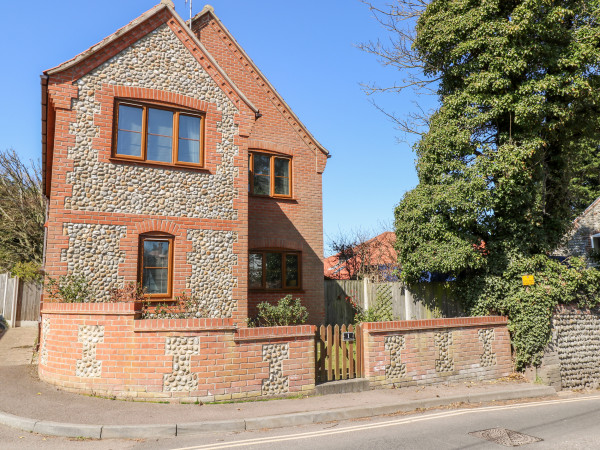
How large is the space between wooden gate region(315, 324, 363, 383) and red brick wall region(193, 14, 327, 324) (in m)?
5.08

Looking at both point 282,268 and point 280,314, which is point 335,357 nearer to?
point 280,314

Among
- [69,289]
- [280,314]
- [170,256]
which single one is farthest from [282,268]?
[69,289]

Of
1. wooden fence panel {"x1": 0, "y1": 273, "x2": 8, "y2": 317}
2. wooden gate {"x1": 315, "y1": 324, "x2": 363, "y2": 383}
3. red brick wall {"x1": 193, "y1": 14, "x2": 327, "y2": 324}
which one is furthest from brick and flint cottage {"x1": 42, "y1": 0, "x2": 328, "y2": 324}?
wooden fence panel {"x1": 0, "y1": 273, "x2": 8, "y2": 317}

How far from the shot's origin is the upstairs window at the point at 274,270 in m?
14.8

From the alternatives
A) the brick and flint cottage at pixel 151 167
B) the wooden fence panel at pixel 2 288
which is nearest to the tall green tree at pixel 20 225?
the wooden fence panel at pixel 2 288

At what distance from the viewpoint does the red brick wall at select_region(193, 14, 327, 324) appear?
1529 centimetres

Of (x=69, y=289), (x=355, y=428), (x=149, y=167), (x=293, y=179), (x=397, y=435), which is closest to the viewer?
(x=397, y=435)

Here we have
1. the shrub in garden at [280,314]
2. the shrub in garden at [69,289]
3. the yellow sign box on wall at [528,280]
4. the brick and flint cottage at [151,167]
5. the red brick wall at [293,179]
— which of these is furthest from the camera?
the red brick wall at [293,179]

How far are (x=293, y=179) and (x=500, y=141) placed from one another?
22.5 feet

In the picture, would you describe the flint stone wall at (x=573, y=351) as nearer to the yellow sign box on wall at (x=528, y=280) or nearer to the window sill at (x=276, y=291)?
the yellow sign box on wall at (x=528, y=280)

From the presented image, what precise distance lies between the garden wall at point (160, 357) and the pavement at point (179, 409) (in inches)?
10.4

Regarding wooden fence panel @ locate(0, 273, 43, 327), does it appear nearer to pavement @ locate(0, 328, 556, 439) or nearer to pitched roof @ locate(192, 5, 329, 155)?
pavement @ locate(0, 328, 556, 439)

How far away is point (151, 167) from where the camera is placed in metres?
11.5

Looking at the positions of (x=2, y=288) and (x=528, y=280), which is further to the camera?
(x=2, y=288)
